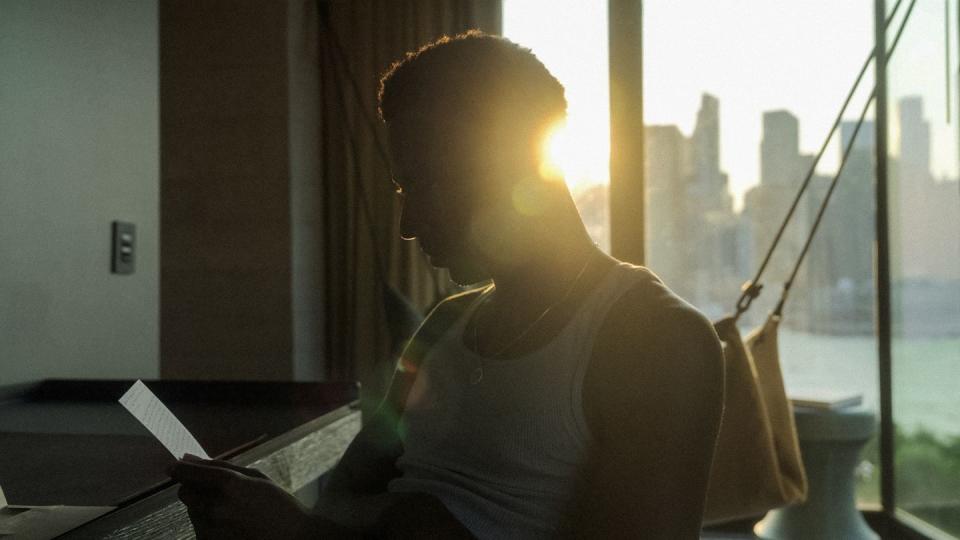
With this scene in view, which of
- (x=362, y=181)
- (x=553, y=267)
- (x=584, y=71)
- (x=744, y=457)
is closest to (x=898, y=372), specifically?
(x=744, y=457)

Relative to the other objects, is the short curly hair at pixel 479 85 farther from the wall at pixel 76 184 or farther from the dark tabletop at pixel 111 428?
the wall at pixel 76 184

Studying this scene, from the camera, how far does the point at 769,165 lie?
2.51m

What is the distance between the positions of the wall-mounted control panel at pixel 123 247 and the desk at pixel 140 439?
249 millimetres

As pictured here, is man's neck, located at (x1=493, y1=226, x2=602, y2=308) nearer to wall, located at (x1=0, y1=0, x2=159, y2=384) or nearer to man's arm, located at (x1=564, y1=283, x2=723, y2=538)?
man's arm, located at (x1=564, y1=283, x2=723, y2=538)

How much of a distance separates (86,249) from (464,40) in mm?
945

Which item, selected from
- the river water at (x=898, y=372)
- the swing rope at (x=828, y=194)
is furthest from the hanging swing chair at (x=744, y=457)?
the river water at (x=898, y=372)

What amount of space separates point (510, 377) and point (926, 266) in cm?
187

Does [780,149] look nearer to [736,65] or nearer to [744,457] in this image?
[736,65]

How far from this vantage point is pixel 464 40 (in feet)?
2.75

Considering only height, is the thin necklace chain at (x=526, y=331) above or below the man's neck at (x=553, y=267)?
below

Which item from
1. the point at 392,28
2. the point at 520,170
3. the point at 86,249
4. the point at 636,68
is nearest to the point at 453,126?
the point at 520,170

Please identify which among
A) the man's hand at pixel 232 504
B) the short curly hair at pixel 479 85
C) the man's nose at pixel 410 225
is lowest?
the man's hand at pixel 232 504

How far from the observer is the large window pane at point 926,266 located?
2027 millimetres

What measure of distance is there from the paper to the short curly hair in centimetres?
37
